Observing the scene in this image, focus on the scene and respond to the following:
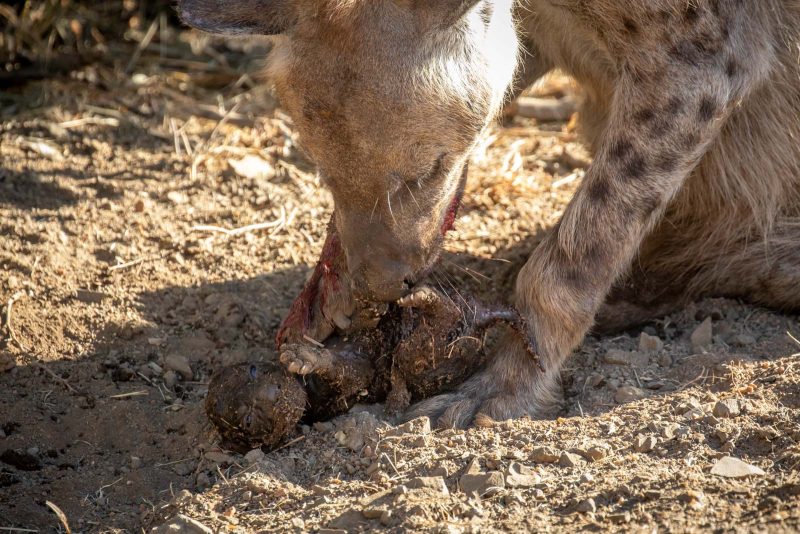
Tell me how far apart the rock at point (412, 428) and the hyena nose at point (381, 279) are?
0.48m

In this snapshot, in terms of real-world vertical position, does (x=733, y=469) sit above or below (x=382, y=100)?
below

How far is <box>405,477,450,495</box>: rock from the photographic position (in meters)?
3.17

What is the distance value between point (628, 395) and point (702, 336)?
0.71 meters

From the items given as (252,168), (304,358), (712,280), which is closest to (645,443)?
(304,358)

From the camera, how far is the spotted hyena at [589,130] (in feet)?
11.6

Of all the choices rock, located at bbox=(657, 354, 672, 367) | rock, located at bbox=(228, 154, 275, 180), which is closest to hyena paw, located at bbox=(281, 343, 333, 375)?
rock, located at bbox=(657, 354, 672, 367)

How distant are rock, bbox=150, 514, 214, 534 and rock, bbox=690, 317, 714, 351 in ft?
7.46

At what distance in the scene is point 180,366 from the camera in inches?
173

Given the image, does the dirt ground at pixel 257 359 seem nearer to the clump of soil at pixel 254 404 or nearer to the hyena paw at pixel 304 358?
the clump of soil at pixel 254 404

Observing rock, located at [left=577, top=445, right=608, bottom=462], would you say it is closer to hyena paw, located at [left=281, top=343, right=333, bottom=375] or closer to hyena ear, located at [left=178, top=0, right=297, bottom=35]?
hyena paw, located at [left=281, top=343, right=333, bottom=375]

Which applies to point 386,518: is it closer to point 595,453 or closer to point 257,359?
point 595,453

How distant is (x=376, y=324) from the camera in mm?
3990

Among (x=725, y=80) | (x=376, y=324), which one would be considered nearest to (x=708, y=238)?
(x=725, y=80)

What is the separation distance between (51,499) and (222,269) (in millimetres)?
1696
